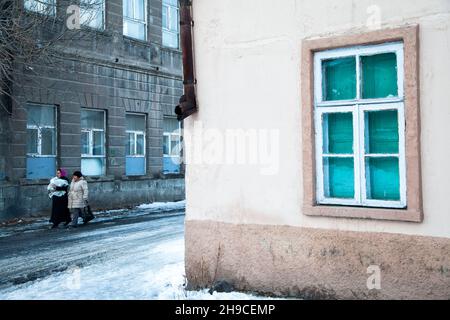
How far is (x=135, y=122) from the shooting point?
2017 cm

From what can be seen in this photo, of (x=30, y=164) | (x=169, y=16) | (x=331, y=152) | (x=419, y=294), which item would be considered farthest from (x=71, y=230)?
(x=169, y=16)

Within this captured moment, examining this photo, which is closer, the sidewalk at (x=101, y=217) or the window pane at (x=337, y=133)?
the window pane at (x=337, y=133)

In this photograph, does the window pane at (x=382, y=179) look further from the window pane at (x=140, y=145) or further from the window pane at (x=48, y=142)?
the window pane at (x=140, y=145)

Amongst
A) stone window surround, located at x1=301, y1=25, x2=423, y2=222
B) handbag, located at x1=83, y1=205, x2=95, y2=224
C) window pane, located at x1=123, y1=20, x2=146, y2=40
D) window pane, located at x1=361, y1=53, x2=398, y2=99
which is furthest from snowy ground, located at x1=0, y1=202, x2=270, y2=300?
window pane, located at x1=123, y1=20, x2=146, y2=40

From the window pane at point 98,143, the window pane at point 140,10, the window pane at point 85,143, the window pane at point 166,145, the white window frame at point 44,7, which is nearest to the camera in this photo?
the white window frame at point 44,7

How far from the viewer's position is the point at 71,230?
13367 mm

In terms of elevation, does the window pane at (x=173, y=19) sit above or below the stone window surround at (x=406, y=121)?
above

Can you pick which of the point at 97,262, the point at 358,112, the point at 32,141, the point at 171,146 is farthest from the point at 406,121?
the point at 171,146

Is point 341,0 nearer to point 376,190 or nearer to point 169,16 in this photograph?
point 376,190

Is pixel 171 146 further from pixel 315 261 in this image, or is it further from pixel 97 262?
pixel 315 261

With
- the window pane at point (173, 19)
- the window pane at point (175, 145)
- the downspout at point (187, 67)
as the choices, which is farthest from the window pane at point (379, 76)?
the window pane at point (173, 19)

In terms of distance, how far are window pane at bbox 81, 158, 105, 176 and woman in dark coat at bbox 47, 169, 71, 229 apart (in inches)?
A: 143

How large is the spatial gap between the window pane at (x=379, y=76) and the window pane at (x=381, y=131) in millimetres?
197

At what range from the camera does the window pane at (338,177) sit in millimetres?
5797
